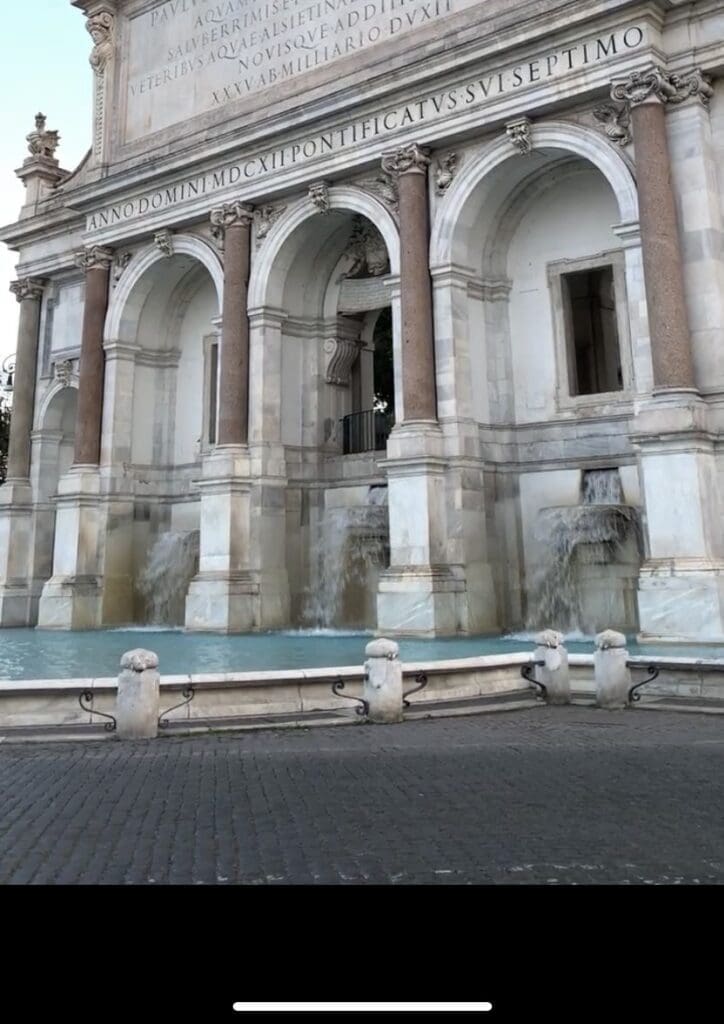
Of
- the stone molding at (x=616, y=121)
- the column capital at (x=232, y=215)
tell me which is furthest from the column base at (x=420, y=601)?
the column capital at (x=232, y=215)

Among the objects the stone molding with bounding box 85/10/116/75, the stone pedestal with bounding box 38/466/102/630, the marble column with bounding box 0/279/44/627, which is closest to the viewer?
the stone pedestal with bounding box 38/466/102/630

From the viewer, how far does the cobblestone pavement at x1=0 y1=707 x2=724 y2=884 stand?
13.6 feet

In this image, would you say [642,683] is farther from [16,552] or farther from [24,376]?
[24,376]

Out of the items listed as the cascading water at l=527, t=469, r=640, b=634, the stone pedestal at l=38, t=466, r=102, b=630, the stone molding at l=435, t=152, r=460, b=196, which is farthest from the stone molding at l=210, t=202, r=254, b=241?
the cascading water at l=527, t=469, r=640, b=634

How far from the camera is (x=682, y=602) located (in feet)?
44.4

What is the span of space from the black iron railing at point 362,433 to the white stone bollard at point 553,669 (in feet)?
41.2

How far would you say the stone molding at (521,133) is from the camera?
54.9ft

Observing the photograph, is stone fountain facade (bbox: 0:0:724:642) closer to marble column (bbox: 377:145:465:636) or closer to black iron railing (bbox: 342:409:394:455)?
marble column (bbox: 377:145:465:636)

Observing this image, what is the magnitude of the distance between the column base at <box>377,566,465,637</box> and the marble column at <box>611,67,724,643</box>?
12.1ft

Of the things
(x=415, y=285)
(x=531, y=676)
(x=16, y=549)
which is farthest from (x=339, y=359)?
(x=531, y=676)

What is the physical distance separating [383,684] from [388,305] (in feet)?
49.3

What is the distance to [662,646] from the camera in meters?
13.2

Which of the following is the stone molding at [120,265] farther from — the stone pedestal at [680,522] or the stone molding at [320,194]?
the stone pedestal at [680,522]
